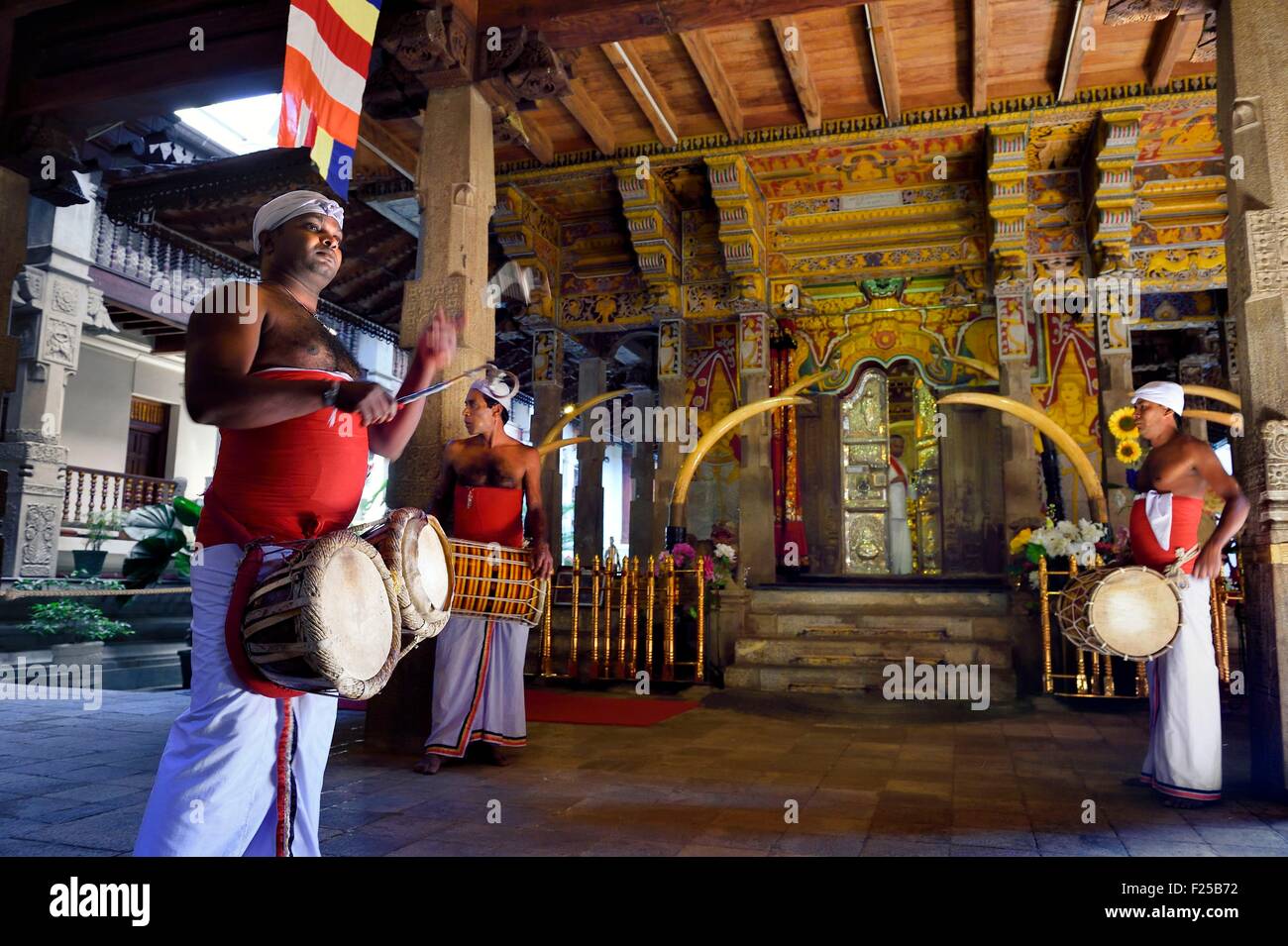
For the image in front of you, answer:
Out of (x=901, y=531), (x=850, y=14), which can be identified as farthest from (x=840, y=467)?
(x=850, y=14)

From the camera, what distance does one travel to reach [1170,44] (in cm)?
767

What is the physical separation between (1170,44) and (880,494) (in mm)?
6804

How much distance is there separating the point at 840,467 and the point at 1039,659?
5.42m

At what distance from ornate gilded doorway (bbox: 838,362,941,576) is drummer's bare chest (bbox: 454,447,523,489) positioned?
8361 millimetres

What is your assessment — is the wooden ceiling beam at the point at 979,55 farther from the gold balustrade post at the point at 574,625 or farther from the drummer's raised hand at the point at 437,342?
the drummer's raised hand at the point at 437,342

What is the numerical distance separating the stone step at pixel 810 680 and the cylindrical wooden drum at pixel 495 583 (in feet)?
12.2

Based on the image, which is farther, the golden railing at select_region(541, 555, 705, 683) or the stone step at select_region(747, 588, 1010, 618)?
the stone step at select_region(747, 588, 1010, 618)

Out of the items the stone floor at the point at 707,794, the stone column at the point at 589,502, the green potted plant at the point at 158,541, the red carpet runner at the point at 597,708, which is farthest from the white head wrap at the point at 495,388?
the stone column at the point at 589,502

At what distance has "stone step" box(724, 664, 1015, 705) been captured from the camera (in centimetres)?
773


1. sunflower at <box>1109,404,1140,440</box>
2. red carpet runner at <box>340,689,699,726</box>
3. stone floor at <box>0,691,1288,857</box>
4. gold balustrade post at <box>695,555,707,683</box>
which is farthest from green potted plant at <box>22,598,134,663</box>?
sunflower at <box>1109,404,1140,440</box>

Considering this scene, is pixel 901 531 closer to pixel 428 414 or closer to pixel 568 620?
pixel 568 620

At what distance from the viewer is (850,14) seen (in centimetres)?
737

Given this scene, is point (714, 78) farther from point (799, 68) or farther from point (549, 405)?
point (549, 405)

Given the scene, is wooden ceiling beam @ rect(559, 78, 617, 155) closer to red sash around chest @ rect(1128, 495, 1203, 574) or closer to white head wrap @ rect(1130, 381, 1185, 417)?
white head wrap @ rect(1130, 381, 1185, 417)
